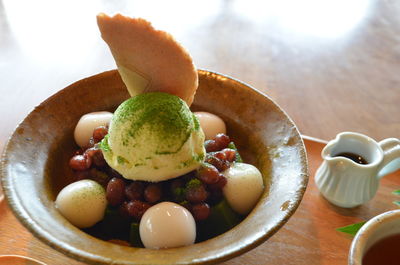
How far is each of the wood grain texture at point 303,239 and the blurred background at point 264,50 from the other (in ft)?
1.32

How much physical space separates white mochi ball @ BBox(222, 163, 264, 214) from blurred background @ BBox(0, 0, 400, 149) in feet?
1.79

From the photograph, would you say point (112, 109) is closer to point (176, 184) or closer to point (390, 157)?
point (176, 184)

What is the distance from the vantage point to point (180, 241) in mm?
958

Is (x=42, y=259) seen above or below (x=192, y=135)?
below

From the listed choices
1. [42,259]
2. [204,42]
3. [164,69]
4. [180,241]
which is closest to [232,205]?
[180,241]

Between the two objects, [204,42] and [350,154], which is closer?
[350,154]

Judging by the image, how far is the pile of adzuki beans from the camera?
104cm

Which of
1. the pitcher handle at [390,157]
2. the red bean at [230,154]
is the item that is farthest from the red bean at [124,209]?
the pitcher handle at [390,157]

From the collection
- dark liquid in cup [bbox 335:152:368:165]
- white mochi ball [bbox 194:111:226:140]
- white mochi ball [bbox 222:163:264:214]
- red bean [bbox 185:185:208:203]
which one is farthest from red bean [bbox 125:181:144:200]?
dark liquid in cup [bbox 335:152:368:165]

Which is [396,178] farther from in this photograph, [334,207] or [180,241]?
[180,241]

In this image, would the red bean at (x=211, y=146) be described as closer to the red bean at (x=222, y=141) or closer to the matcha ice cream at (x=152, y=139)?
the red bean at (x=222, y=141)

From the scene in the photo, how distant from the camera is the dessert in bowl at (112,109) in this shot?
87 centimetres

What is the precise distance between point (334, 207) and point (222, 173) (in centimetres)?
41

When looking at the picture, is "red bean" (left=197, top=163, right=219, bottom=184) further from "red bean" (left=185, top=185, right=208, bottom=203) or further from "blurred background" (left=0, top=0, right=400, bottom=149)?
"blurred background" (left=0, top=0, right=400, bottom=149)
